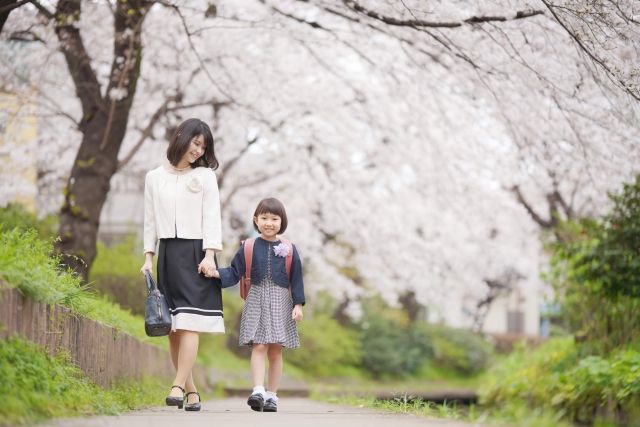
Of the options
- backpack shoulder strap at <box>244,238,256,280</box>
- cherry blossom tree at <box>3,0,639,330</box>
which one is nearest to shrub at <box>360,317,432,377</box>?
cherry blossom tree at <box>3,0,639,330</box>

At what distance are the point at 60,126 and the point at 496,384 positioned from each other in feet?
28.4

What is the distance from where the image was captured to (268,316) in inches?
237

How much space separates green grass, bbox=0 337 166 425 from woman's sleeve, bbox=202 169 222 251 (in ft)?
3.69

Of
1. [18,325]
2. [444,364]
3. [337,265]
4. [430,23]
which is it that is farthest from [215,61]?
[444,364]

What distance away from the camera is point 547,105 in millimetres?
8336

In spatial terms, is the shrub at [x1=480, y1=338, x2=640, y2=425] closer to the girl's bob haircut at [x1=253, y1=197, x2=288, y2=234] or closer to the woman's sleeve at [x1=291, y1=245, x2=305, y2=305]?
the woman's sleeve at [x1=291, y1=245, x2=305, y2=305]

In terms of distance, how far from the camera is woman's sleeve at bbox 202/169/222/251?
5777mm

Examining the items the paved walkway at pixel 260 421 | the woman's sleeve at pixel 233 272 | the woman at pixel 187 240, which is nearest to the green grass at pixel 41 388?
the paved walkway at pixel 260 421

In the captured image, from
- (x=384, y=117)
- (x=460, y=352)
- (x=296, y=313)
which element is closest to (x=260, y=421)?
(x=296, y=313)

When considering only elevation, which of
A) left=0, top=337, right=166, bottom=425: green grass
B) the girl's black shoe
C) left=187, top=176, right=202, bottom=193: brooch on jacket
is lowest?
the girl's black shoe

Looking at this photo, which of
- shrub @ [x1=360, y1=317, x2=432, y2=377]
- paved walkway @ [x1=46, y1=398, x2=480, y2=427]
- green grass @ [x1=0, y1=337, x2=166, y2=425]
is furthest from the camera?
shrub @ [x1=360, y1=317, x2=432, y2=377]

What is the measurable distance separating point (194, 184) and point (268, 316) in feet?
3.29

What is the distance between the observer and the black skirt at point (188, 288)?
571 centimetres

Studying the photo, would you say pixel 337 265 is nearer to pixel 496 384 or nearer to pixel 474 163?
pixel 496 384
